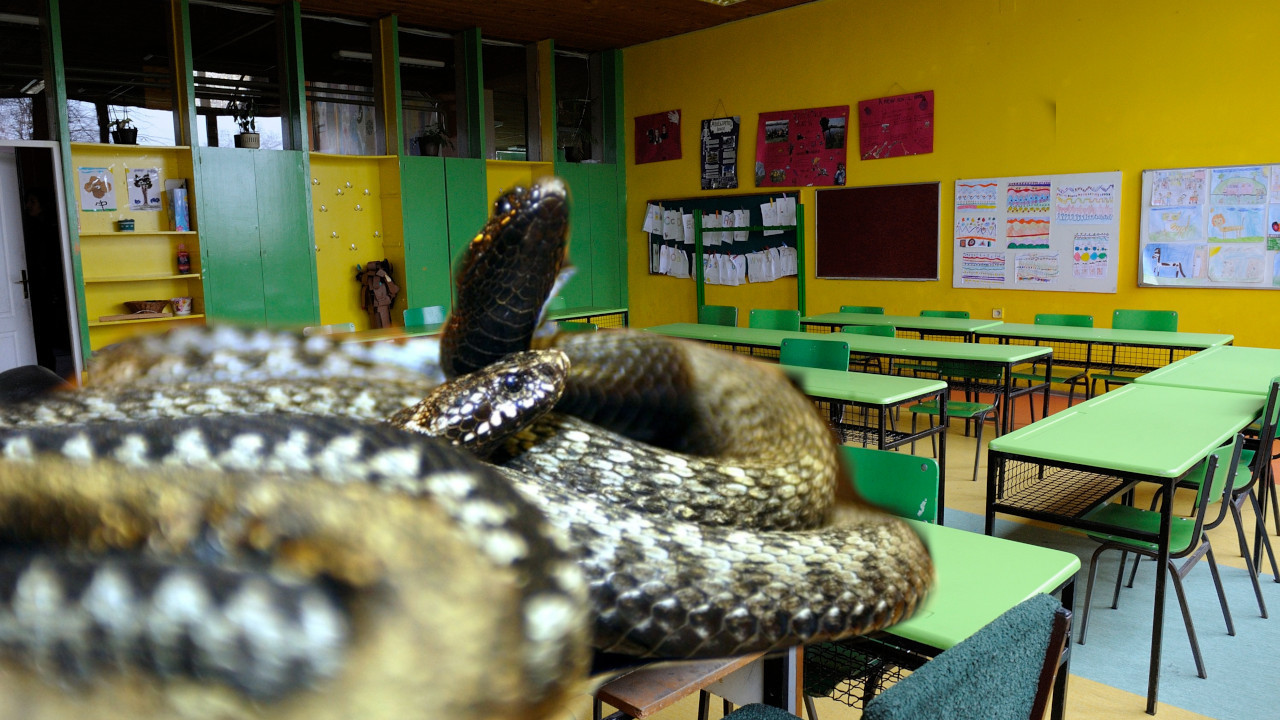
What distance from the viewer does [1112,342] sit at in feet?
18.3

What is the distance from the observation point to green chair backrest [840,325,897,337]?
5988 mm

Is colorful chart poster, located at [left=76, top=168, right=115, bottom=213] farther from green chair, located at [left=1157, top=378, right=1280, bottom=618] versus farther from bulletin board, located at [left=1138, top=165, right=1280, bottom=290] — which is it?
bulletin board, located at [left=1138, top=165, right=1280, bottom=290]

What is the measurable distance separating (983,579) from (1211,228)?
5.98 m

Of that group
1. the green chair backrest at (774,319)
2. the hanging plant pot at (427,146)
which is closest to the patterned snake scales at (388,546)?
the green chair backrest at (774,319)

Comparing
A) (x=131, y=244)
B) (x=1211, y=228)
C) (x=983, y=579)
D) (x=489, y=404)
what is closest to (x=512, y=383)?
(x=489, y=404)

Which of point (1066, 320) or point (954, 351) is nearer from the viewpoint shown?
point (954, 351)

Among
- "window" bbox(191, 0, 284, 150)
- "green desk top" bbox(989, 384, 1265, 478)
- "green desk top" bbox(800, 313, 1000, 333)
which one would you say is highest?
"window" bbox(191, 0, 284, 150)

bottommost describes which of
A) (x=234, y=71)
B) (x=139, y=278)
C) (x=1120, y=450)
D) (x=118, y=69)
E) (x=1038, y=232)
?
(x=1120, y=450)

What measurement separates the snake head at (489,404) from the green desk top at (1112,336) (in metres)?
6.12

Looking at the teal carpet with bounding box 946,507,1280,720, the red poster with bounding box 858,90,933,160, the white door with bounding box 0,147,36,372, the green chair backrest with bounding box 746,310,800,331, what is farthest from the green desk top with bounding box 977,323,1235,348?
the white door with bounding box 0,147,36,372

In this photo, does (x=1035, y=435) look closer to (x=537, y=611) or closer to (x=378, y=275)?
(x=537, y=611)

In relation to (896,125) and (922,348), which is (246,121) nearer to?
(896,125)

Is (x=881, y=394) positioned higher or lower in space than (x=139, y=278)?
lower

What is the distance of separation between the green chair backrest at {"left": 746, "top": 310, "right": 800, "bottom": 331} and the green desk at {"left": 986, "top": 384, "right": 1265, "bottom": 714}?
3104 mm
